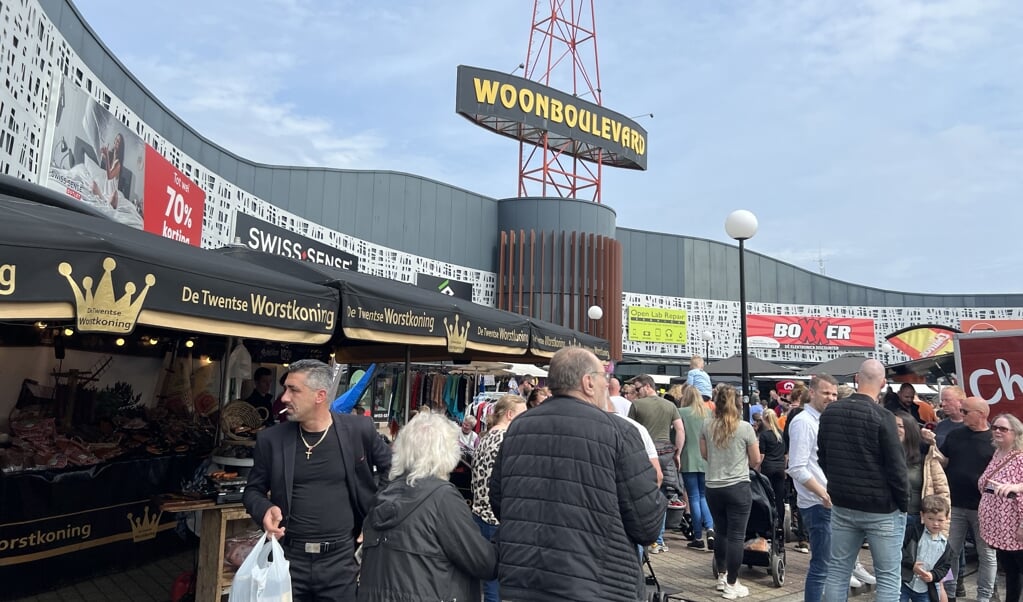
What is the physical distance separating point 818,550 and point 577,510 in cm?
340

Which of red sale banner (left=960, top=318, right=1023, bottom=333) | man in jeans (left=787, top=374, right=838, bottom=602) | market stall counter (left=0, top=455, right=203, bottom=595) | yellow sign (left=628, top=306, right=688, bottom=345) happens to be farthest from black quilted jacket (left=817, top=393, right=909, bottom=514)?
red sale banner (left=960, top=318, right=1023, bottom=333)

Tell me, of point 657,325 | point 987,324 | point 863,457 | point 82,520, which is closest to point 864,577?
point 863,457

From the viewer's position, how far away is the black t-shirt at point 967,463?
5.54 metres

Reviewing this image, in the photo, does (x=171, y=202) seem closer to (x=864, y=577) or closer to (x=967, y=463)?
(x=864, y=577)

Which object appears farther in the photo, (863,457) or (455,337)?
(455,337)

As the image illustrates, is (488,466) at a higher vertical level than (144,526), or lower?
higher

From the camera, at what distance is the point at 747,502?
573cm

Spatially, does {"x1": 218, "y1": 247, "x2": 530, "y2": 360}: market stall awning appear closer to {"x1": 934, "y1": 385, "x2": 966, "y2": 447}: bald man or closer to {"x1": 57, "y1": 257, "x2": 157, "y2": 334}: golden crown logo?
{"x1": 57, "y1": 257, "x2": 157, "y2": 334}: golden crown logo

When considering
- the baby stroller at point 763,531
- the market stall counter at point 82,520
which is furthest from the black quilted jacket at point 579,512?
the baby stroller at point 763,531

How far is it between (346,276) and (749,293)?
3468 centimetres

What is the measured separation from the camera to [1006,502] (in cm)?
493

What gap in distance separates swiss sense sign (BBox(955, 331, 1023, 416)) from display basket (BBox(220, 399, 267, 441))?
24.2 ft

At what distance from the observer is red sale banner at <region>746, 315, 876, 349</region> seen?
35969mm

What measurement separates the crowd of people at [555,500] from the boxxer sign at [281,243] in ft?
39.7
